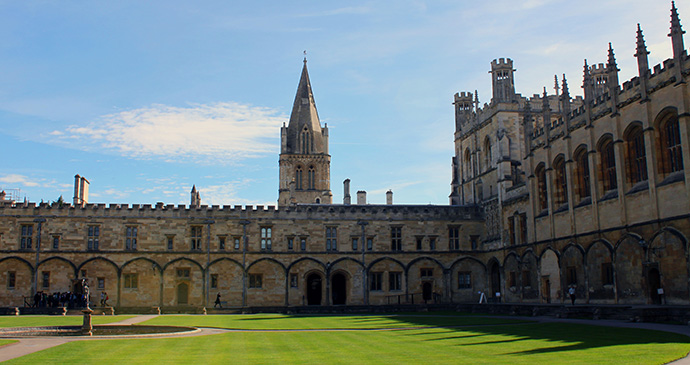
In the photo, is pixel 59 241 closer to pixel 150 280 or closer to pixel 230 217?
pixel 150 280

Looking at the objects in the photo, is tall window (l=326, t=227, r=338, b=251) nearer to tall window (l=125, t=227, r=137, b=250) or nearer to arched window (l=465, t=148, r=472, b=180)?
arched window (l=465, t=148, r=472, b=180)

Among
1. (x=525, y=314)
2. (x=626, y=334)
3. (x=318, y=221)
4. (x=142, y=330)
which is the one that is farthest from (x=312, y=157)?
(x=626, y=334)

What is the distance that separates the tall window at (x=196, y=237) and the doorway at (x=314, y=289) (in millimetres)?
8817

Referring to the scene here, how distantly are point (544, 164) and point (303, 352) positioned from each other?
99.3 feet

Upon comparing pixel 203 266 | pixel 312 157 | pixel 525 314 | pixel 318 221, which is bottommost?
pixel 525 314

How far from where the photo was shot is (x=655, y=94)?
3162 cm

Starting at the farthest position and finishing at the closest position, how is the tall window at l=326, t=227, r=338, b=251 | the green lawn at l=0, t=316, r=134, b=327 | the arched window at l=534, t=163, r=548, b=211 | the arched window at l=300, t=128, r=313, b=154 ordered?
the arched window at l=300, t=128, r=313, b=154, the tall window at l=326, t=227, r=338, b=251, the arched window at l=534, t=163, r=548, b=211, the green lawn at l=0, t=316, r=134, b=327

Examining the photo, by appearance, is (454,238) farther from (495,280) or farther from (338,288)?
(338,288)

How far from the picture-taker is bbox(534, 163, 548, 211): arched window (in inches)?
1692

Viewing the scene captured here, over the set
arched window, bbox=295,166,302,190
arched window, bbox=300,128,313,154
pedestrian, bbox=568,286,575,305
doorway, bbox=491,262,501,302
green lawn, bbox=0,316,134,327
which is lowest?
green lawn, bbox=0,316,134,327

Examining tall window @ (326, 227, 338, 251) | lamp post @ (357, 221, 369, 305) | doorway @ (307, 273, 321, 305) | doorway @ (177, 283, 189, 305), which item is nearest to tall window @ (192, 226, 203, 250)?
doorway @ (177, 283, 189, 305)

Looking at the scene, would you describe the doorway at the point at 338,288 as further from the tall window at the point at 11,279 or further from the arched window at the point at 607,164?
the tall window at the point at 11,279

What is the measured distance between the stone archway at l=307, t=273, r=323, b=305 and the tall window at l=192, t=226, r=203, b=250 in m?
8.82

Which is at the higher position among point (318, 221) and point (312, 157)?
point (312, 157)
